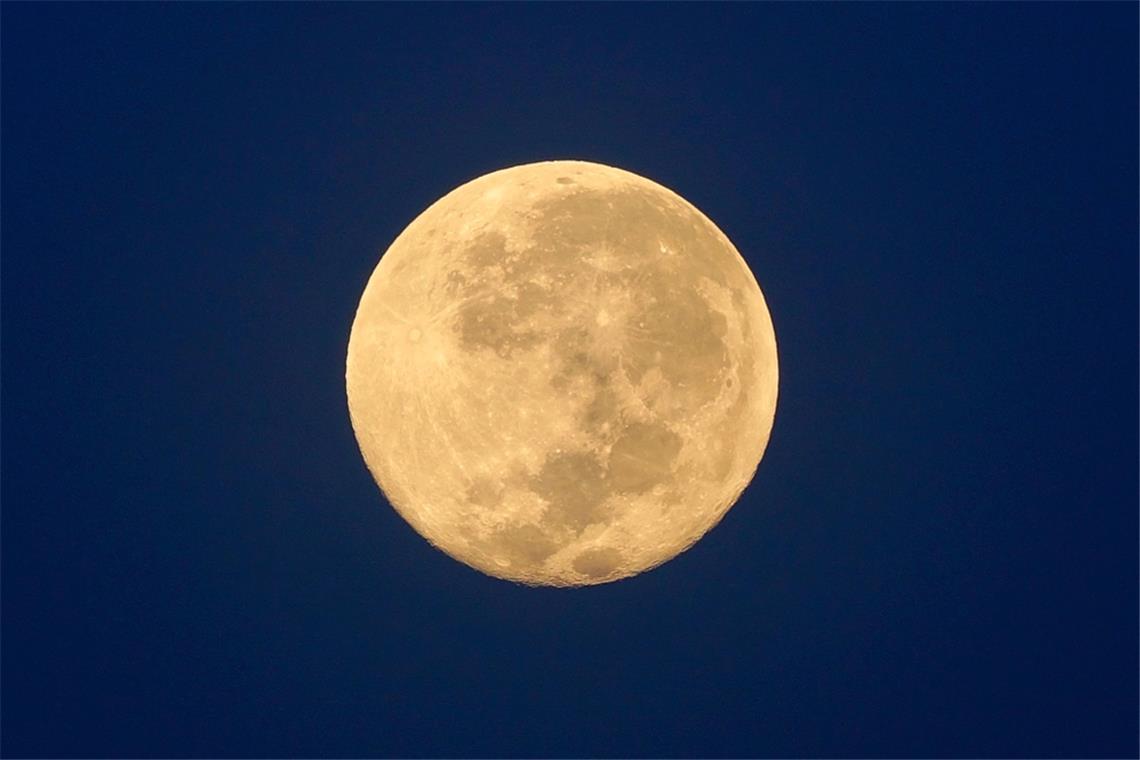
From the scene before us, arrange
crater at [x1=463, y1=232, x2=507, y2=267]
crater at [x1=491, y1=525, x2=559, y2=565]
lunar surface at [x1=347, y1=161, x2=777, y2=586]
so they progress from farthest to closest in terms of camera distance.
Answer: crater at [x1=491, y1=525, x2=559, y2=565] → crater at [x1=463, y1=232, x2=507, y2=267] → lunar surface at [x1=347, y1=161, x2=777, y2=586]

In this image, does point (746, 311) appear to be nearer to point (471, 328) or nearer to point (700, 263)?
point (700, 263)

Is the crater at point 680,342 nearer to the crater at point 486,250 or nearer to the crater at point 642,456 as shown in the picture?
the crater at point 642,456

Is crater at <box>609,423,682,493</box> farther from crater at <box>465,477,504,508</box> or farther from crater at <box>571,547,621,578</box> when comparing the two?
crater at <box>465,477,504,508</box>

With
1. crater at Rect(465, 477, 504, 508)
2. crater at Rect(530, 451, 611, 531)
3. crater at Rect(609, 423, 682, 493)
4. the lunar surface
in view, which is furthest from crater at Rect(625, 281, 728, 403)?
crater at Rect(465, 477, 504, 508)

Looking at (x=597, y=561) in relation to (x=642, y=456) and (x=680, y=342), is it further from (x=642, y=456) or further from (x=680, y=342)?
(x=680, y=342)

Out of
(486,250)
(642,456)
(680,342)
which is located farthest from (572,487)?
(486,250)

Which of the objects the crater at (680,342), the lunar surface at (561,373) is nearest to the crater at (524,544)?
the lunar surface at (561,373)

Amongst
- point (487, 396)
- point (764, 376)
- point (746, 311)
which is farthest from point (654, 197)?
point (487, 396)
